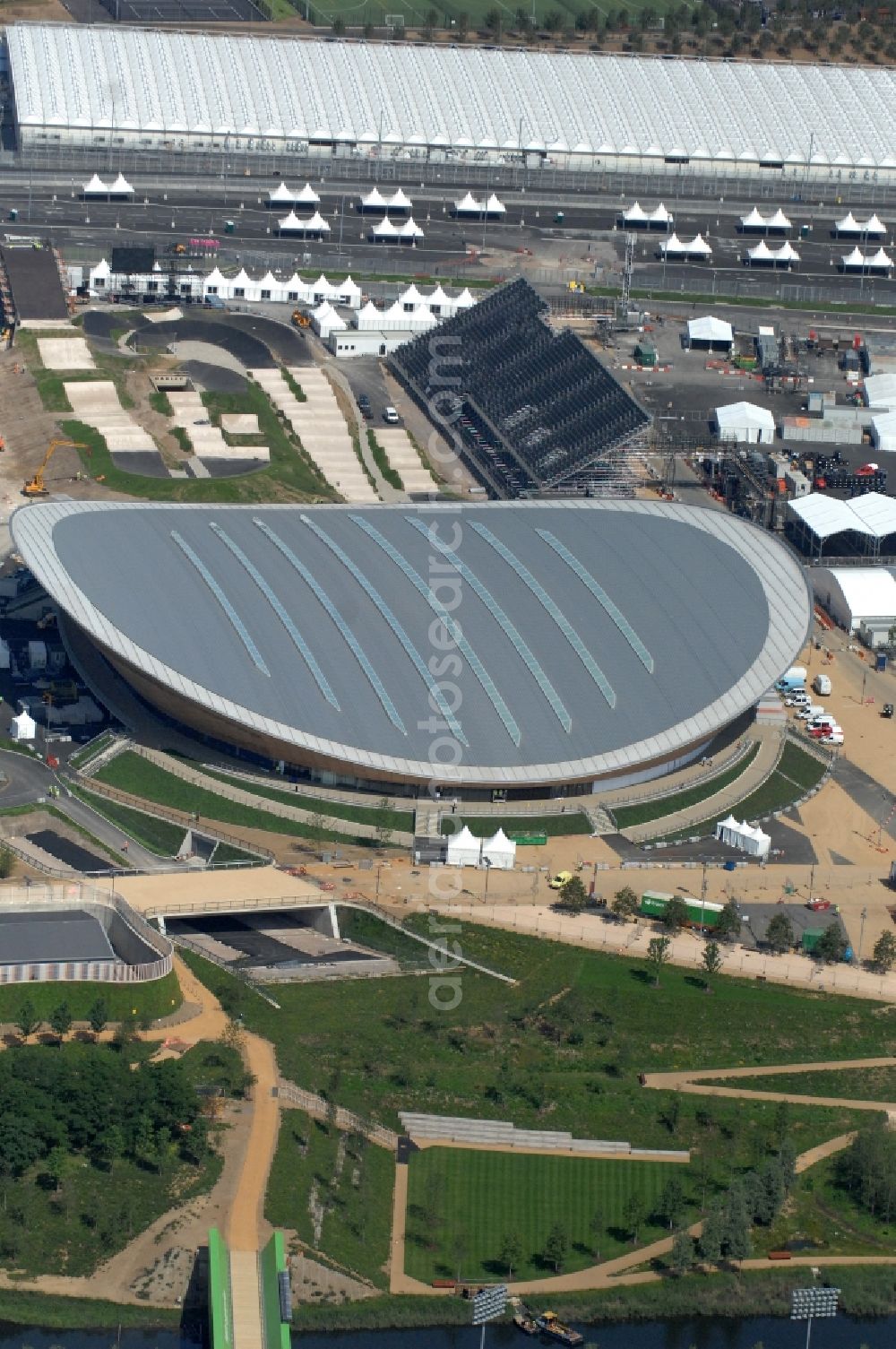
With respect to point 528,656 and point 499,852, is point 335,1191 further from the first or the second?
point 528,656

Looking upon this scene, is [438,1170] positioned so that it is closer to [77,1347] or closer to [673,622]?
[77,1347]

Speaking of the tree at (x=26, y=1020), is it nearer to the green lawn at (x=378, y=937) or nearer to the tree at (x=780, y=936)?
the green lawn at (x=378, y=937)

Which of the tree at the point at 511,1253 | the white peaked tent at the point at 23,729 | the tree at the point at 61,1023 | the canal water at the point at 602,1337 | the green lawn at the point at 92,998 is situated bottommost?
the canal water at the point at 602,1337

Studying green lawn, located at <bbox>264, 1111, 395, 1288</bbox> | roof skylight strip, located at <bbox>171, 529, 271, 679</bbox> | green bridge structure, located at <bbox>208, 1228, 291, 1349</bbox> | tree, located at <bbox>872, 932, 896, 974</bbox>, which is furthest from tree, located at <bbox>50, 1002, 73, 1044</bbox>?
tree, located at <bbox>872, 932, 896, 974</bbox>

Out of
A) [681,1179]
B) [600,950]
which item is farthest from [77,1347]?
[600,950]

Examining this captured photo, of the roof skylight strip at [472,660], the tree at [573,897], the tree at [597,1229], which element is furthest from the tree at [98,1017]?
the roof skylight strip at [472,660]

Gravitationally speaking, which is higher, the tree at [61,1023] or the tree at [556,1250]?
the tree at [61,1023]

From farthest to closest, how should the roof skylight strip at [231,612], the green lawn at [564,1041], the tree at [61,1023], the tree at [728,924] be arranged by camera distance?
1. the roof skylight strip at [231,612]
2. the tree at [728,924]
3. the green lawn at [564,1041]
4. the tree at [61,1023]


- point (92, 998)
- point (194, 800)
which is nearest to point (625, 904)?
point (194, 800)
